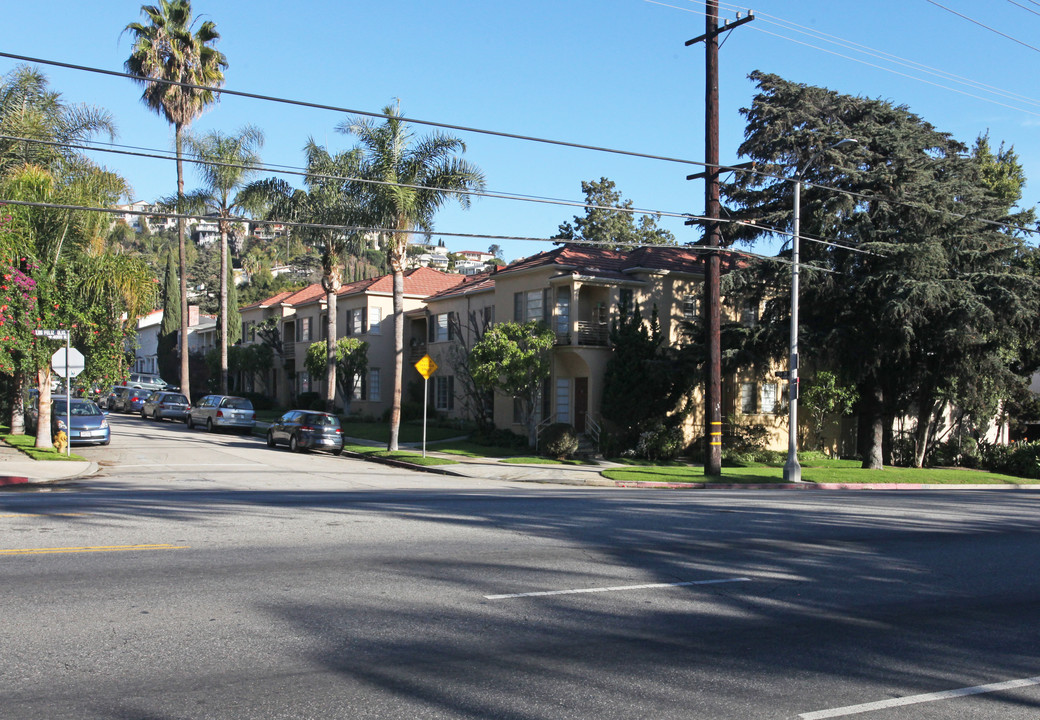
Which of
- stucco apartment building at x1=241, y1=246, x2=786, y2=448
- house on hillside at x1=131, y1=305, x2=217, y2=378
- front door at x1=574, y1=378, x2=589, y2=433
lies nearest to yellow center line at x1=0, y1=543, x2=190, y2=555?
stucco apartment building at x1=241, y1=246, x2=786, y2=448

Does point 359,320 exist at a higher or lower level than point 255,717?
higher

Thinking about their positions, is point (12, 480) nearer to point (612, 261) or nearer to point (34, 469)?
point (34, 469)

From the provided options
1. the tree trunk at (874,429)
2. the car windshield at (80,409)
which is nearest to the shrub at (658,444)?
the tree trunk at (874,429)

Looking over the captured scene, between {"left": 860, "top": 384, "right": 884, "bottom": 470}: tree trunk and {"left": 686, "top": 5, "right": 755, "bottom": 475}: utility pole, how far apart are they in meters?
10.2

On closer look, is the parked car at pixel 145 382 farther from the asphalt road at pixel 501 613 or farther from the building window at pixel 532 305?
the asphalt road at pixel 501 613

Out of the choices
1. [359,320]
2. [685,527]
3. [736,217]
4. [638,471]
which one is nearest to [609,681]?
[685,527]

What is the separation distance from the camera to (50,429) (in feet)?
90.4

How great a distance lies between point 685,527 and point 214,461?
720 inches

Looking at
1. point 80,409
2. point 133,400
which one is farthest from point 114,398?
point 80,409

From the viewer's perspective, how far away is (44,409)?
26266 mm

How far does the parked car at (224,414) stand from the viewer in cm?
3916

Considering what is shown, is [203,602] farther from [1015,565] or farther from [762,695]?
[1015,565]

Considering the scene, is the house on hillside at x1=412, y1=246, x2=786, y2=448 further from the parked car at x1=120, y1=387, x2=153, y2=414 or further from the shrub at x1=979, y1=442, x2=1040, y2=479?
the parked car at x1=120, y1=387, x2=153, y2=414

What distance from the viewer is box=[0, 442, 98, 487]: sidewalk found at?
19141mm
